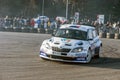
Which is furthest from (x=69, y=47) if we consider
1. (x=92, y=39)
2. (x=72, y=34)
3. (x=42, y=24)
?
(x=42, y=24)

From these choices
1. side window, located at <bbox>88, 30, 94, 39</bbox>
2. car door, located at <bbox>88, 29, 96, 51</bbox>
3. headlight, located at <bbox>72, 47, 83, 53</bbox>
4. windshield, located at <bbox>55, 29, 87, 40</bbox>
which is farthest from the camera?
side window, located at <bbox>88, 30, 94, 39</bbox>

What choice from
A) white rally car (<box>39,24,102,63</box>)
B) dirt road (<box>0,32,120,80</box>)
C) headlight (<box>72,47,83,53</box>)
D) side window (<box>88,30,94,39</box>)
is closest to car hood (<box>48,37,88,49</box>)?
white rally car (<box>39,24,102,63</box>)

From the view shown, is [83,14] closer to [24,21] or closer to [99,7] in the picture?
[99,7]

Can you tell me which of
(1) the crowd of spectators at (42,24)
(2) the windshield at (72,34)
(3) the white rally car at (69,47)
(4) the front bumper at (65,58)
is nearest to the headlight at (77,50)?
(3) the white rally car at (69,47)

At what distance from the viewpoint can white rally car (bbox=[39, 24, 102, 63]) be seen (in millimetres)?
13844

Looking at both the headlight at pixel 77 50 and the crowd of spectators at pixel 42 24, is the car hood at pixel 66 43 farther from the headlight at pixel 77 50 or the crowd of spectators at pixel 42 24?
the crowd of spectators at pixel 42 24

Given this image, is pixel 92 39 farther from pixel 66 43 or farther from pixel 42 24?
pixel 42 24

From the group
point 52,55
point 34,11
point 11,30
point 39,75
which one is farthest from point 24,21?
point 39,75

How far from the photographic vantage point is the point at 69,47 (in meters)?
13.9

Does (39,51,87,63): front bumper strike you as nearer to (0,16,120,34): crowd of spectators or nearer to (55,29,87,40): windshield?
(55,29,87,40): windshield

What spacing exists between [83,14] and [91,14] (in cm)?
206

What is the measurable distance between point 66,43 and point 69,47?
0.23 m

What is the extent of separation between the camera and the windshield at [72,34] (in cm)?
1502

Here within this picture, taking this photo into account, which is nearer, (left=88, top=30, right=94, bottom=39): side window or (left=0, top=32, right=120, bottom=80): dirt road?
(left=0, top=32, right=120, bottom=80): dirt road
